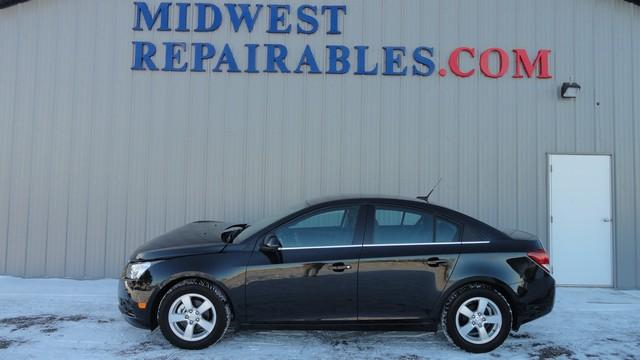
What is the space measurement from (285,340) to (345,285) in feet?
3.07

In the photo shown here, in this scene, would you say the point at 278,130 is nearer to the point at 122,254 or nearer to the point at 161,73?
the point at 161,73

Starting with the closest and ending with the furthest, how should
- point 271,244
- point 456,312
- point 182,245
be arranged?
1. point 271,244
2. point 456,312
3. point 182,245

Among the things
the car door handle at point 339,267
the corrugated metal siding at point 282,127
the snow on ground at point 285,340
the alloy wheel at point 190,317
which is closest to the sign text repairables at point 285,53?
the corrugated metal siding at point 282,127

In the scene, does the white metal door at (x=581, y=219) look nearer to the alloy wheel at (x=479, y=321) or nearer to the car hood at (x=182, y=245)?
the alloy wheel at (x=479, y=321)

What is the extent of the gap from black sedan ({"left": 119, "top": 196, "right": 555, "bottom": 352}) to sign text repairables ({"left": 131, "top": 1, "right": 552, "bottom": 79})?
12.7 feet

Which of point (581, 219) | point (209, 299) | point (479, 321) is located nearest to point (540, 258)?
point (479, 321)

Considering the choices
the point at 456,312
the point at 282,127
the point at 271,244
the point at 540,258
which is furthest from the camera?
the point at 282,127

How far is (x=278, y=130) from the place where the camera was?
26.0 ft

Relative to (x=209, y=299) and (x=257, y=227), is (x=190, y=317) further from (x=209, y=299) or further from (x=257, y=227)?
(x=257, y=227)

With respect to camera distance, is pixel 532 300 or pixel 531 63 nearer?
pixel 532 300

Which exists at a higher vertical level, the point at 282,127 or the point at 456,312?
the point at 282,127

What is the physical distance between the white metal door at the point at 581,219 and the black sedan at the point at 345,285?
3.37m

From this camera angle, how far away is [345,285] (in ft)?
15.3

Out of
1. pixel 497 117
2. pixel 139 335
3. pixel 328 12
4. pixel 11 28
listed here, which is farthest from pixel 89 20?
pixel 497 117
